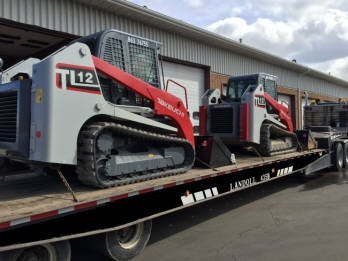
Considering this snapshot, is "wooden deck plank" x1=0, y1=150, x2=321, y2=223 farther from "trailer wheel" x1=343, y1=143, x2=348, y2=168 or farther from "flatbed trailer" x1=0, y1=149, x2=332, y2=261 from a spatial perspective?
"trailer wheel" x1=343, y1=143, x2=348, y2=168

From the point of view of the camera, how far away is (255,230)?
5.51 meters

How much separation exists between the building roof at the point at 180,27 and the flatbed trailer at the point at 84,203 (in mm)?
6493

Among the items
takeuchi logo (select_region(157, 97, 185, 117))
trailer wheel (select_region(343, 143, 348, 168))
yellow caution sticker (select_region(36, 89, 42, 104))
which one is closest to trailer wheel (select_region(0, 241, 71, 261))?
yellow caution sticker (select_region(36, 89, 42, 104))

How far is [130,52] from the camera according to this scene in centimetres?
548

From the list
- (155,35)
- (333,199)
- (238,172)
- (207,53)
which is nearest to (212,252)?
(238,172)

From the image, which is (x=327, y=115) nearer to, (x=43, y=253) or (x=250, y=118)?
(x=250, y=118)

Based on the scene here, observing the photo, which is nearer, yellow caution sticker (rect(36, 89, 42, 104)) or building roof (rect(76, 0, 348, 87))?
yellow caution sticker (rect(36, 89, 42, 104))

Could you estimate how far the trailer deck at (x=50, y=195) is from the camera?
125 inches

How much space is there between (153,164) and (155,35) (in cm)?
830

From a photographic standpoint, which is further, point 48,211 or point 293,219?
point 293,219

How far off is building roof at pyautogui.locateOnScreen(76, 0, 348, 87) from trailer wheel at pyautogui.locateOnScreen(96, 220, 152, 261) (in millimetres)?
7692

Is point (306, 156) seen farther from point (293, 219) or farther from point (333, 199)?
point (293, 219)

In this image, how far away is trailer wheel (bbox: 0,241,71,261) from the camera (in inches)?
122

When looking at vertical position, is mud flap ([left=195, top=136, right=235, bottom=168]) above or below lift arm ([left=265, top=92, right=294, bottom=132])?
below
